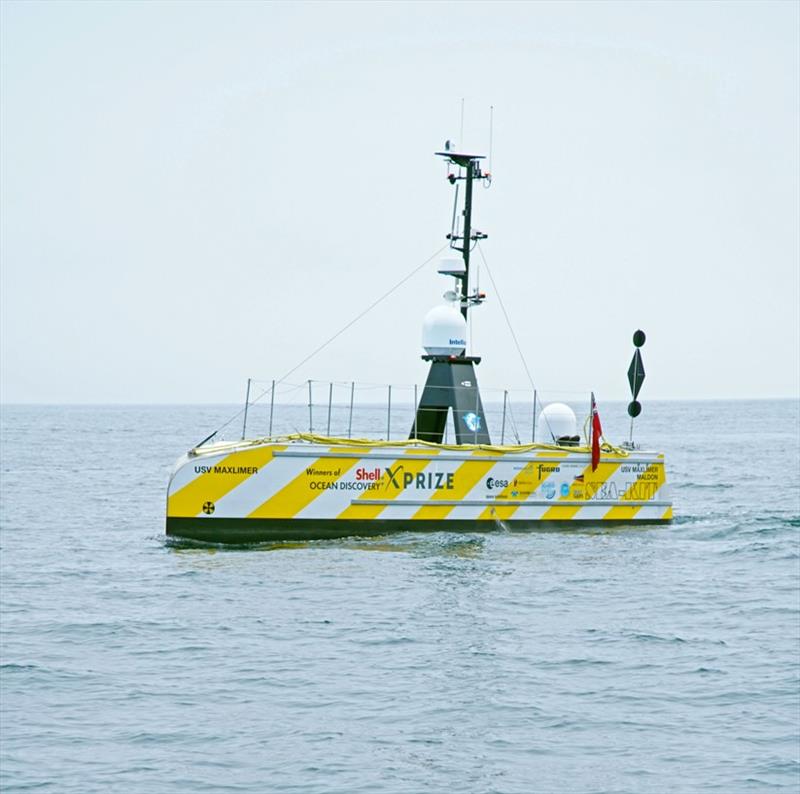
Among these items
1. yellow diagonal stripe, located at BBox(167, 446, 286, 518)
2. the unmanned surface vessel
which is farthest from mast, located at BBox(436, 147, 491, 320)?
yellow diagonal stripe, located at BBox(167, 446, 286, 518)

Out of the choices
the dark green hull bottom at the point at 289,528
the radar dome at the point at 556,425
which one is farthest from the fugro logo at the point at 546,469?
the radar dome at the point at 556,425

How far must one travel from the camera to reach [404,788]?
10.8 m

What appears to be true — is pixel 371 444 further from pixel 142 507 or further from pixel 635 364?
pixel 142 507

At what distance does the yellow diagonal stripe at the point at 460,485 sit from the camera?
2500 centimetres

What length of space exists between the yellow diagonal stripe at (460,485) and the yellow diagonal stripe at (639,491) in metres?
3.63

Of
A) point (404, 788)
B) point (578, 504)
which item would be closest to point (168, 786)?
point (404, 788)

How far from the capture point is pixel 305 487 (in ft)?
78.9

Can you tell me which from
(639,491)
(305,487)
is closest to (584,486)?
(639,491)

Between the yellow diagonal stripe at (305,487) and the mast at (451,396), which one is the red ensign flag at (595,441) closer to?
the mast at (451,396)

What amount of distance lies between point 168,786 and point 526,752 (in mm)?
3410

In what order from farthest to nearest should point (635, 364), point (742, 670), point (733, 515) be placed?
point (733, 515) → point (635, 364) → point (742, 670)

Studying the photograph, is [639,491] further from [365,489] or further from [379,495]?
[365,489]

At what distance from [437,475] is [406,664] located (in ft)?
34.4

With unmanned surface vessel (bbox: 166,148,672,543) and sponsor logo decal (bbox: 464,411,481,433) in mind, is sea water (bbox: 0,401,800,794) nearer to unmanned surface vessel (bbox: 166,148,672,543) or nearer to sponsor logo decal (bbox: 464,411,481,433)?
unmanned surface vessel (bbox: 166,148,672,543)
